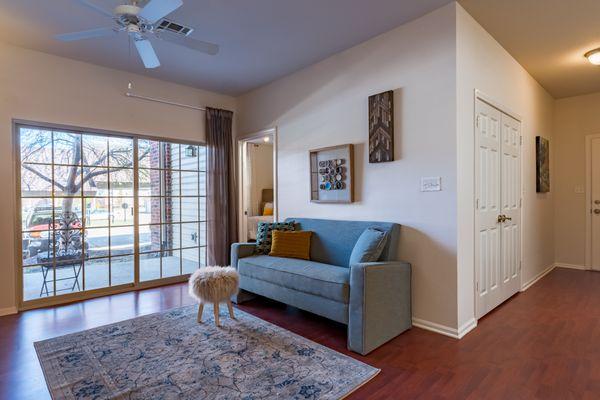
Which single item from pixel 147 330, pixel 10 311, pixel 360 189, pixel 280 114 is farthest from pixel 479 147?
pixel 10 311

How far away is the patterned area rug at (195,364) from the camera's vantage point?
78.0 inches

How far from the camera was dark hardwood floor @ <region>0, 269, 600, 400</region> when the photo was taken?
2004 millimetres

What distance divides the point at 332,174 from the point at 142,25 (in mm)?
2221

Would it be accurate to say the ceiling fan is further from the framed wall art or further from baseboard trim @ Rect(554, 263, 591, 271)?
baseboard trim @ Rect(554, 263, 591, 271)

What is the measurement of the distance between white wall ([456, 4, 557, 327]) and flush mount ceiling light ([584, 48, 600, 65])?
2.01ft

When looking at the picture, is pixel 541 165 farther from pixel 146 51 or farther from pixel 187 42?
pixel 146 51

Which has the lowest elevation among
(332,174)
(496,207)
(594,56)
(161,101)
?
(496,207)

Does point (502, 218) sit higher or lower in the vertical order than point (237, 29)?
lower

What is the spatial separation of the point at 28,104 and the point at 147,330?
2.78 metres

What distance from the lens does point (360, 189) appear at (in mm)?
3447

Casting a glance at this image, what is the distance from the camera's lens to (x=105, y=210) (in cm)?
413

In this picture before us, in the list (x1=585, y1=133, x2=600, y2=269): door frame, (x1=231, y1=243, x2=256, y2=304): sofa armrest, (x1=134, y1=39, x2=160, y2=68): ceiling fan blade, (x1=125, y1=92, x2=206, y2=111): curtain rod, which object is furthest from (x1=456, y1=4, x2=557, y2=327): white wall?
(x1=125, y1=92, x2=206, y2=111): curtain rod

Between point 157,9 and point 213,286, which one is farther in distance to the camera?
point 213,286

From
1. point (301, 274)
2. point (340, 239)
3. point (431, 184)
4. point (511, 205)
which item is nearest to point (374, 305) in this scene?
point (301, 274)
